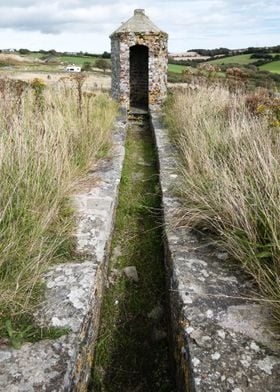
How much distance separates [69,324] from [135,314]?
99cm

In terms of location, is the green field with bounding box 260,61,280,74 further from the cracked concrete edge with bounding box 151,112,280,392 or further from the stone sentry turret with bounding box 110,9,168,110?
the cracked concrete edge with bounding box 151,112,280,392

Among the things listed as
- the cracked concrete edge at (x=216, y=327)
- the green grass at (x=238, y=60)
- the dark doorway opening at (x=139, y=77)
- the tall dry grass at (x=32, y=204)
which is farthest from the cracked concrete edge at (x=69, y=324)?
the green grass at (x=238, y=60)

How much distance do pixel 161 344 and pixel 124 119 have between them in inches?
289

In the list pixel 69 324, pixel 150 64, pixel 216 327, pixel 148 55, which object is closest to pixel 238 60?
pixel 148 55

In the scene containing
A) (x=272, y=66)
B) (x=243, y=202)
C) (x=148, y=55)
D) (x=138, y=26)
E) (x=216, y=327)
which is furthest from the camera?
(x=272, y=66)

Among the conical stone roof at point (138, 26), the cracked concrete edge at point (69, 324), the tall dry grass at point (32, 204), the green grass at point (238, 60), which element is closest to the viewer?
the cracked concrete edge at point (69, 324)

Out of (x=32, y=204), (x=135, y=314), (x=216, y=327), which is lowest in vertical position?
(x=135, y=314)

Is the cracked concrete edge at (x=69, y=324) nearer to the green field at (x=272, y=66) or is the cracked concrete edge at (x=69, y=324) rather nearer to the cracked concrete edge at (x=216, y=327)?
the cracked concrete edge at (x=216, y=327)

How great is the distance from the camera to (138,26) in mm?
11305

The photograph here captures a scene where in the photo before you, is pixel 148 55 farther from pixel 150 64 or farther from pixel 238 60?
pixel 238 60

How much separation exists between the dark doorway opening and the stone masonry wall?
5.81 ft

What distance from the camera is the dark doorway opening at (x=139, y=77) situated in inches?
544

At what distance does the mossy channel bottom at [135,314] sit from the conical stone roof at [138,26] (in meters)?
7.56

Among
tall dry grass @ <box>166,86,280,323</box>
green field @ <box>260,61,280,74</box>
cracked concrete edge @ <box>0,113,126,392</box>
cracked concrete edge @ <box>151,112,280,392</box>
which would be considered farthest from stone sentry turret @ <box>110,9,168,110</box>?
green field @ <box>260,61,280,74</box>
